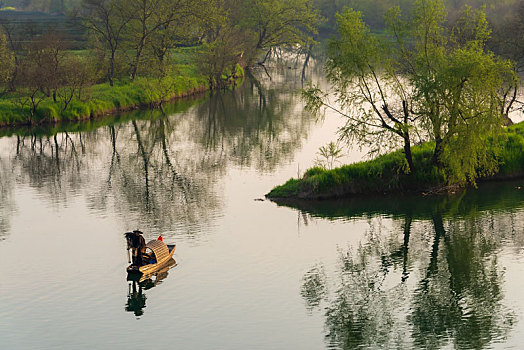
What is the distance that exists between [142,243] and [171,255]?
5.59 ft

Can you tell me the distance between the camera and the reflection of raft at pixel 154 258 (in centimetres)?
3108

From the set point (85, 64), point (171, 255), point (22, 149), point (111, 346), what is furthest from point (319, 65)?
point (111, 346)

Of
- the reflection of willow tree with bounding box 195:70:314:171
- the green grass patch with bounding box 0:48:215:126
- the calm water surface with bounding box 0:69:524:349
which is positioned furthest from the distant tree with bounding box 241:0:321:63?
the calm water surface with bounding box 0:69:524:349

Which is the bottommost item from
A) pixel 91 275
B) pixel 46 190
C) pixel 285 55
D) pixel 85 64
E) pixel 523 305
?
→ pixel 523 305

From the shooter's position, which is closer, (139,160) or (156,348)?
(156,348)

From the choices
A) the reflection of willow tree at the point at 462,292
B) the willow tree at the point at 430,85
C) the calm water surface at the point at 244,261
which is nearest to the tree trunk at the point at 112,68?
the calm water surface at the point at 244,261

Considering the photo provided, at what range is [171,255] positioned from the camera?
1287 inches

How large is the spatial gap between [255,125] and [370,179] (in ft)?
85.6

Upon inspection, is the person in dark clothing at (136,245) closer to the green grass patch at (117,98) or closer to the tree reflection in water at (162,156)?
the tree reflection in water at (162,156)

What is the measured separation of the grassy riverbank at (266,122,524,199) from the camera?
139 ft

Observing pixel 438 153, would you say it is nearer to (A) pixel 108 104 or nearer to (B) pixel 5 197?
(B) pixel 5 197

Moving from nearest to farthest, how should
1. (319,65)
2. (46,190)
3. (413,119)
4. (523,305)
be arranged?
(523,305) → (413,119) → (46,190) → (319,65)

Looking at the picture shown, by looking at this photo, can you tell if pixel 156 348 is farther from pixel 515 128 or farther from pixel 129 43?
pixel 129 43

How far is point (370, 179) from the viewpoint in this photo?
140ft
